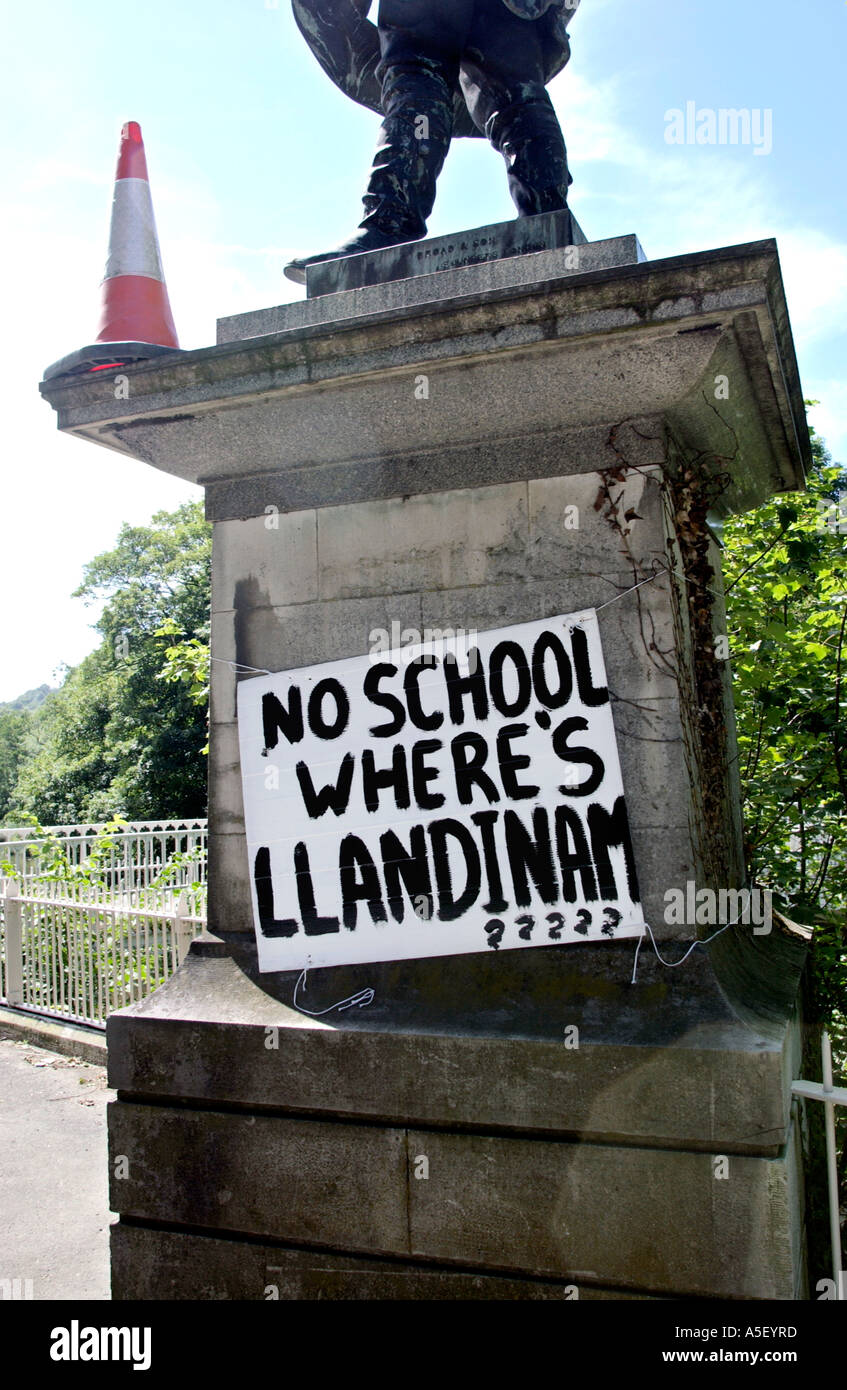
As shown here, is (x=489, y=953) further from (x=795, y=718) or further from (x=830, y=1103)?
(x=795, y=718)

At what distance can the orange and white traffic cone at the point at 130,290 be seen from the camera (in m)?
3.45

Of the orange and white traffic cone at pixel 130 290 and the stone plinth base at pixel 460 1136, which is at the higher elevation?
the orange and white traffic cone at pixel 130 290

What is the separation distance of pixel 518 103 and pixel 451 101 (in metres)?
0.25

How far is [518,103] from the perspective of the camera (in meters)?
3.62

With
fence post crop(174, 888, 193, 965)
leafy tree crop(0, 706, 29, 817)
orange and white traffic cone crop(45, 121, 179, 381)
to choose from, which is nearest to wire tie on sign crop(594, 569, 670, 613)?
orange and white traffic cone crop(45, 121, 179, 381)

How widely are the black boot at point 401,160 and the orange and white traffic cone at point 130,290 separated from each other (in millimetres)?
536

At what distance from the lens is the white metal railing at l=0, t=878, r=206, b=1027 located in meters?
8.20

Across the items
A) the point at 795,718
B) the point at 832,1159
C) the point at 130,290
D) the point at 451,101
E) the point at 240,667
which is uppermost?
the point at 451,101

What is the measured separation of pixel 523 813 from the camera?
312 centimetres

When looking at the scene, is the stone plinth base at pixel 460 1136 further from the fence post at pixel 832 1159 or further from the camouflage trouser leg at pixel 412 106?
the camouflage trouser leg at pixel 412 106

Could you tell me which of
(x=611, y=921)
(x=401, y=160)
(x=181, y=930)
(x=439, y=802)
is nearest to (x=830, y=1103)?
(x=611, y=921)

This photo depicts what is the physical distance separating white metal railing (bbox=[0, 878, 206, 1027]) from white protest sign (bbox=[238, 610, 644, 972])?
480 centimetres

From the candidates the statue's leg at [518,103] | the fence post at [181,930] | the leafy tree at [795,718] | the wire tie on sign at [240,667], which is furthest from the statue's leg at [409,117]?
the fence post at [181,930]

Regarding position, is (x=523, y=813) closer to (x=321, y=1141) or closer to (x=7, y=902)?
(x=321, y=1141)
